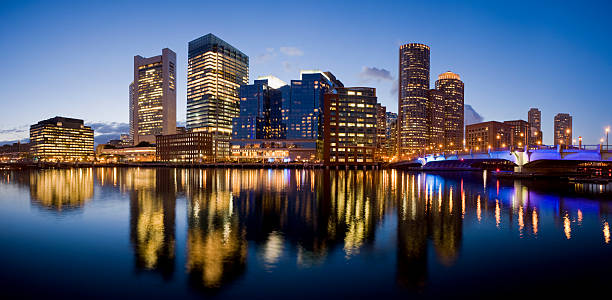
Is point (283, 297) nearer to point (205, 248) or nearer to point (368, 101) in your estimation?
point (205, 248)

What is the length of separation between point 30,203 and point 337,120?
158 metres

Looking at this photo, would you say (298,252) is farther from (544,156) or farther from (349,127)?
(349,127)

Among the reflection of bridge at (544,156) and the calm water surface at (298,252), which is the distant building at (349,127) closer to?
the reflection of bridge at (544,156)

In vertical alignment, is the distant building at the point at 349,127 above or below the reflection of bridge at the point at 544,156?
above

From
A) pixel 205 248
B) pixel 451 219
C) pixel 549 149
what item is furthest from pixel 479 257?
pixel 549 149

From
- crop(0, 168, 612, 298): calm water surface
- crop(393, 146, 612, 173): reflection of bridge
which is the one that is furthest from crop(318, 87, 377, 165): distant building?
crop(0, 168, 612, 298): calm water surface

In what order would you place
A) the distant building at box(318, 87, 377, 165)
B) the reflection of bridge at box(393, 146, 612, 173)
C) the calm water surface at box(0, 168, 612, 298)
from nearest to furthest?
1. the calm water surface at box(0, 168, 612, 298)
2. the reflection of bridge at box(393, 146, 612, 173)
3. the distant building at box(318, 87, 377, 165)

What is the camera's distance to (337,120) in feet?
612

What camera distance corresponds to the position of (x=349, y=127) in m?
187

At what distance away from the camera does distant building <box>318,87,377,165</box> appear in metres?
183

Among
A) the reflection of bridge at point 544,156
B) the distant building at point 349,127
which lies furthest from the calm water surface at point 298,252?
A: the distant building at point 349,127

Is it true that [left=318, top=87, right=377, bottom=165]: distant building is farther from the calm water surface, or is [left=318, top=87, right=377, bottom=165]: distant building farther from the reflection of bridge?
the calm water surface

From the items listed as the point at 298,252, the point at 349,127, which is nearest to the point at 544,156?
the point at 298,252

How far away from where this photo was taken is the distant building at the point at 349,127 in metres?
183
